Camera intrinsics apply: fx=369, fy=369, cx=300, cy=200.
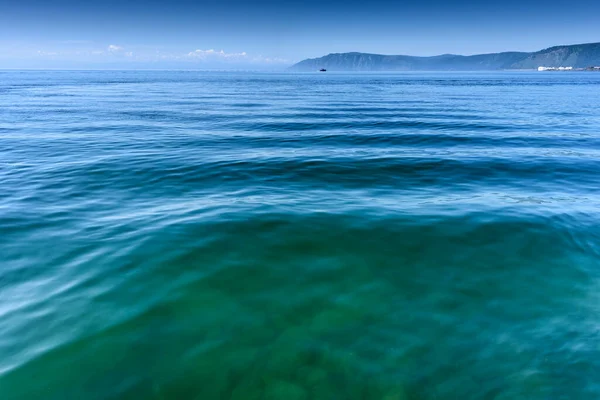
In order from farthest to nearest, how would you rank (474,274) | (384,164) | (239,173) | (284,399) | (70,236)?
(384,164), (239,173), (70,236), (474,274), (284,399)

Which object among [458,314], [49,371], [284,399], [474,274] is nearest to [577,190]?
[474,274]

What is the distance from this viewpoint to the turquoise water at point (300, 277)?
5.63 metres

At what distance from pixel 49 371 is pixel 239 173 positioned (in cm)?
1139

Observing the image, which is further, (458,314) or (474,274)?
(474,274)

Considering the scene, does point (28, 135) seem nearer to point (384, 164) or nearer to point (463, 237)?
point (384, 164)

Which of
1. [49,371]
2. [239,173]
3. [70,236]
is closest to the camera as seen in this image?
[49,371]

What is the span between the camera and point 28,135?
2520cm

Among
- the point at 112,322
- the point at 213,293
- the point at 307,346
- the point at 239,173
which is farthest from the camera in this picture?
the point at 239,173

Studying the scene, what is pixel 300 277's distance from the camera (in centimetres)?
830

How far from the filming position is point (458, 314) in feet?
23.0

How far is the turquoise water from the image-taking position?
18.5 ft

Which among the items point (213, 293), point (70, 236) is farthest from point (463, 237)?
point (70, 236)

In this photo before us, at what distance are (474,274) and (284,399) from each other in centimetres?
537

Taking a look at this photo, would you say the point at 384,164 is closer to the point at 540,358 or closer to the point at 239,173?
the point at 239,173
